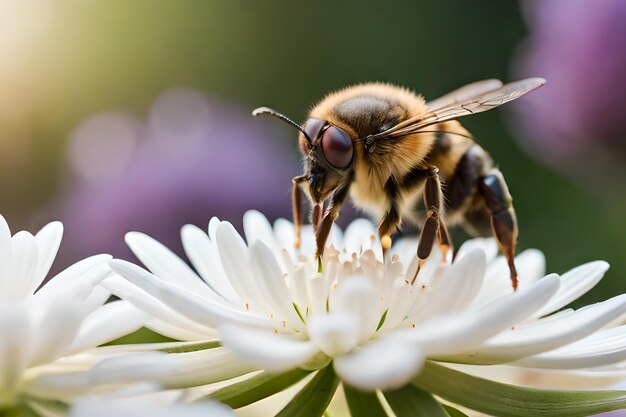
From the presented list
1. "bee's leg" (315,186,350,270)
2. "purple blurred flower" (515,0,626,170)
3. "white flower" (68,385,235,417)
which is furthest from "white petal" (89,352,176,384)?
"purple blurred flower" (515,0,626,170)

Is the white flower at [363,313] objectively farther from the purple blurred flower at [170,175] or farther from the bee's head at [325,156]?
the purple blurred flower at [170,175]

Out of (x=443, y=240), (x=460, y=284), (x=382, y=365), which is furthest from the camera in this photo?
(x=443, y=240)

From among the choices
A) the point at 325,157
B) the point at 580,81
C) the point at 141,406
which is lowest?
the point at 141,406

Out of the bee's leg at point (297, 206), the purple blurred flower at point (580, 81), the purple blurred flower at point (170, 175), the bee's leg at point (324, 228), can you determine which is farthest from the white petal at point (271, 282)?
the purple blurred flower at point (580, 81)

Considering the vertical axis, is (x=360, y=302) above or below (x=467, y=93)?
below

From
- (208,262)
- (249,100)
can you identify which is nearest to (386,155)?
(208,262)

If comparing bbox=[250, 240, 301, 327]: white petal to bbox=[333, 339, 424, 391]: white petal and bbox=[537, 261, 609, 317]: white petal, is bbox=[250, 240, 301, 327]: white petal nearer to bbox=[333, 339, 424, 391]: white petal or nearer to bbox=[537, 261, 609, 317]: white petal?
bbox=[333, 339, 424, 391]: white petal

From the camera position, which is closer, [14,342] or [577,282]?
[14,342]

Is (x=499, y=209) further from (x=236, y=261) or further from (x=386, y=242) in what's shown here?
(x=236, y=261)
